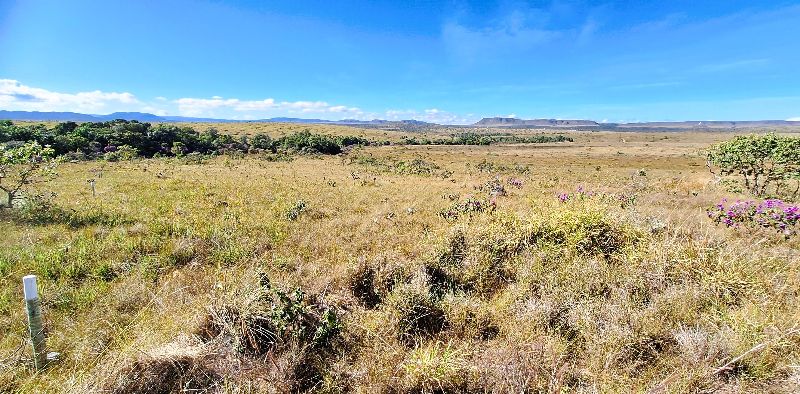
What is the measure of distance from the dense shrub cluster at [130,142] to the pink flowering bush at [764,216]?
42424mm

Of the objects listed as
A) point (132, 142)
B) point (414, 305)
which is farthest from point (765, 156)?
point (132, 142)

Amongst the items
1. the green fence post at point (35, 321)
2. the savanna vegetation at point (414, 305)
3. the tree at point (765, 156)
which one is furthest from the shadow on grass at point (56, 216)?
the tree at point (765, 156)

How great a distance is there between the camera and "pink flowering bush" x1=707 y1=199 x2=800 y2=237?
25.8ft

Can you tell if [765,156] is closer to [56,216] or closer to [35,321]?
[35,321]

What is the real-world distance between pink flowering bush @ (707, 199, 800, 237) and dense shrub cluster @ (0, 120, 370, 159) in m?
42.4

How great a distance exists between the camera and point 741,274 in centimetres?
527

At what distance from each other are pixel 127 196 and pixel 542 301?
15.1 m

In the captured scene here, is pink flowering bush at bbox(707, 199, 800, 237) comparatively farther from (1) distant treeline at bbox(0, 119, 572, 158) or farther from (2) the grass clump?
(1) distant treeline at bbox(0, 119, 572, 158)

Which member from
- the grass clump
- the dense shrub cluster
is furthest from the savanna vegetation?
the dense shrub cluster

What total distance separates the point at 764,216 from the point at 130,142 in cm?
5037

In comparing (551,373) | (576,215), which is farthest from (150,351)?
(576,215)

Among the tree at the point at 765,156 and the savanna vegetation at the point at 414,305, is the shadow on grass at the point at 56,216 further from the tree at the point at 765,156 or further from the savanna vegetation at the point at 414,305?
the tree at the point at 765,156

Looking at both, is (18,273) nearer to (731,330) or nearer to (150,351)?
(150,351)

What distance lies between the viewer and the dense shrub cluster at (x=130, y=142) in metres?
36.0
